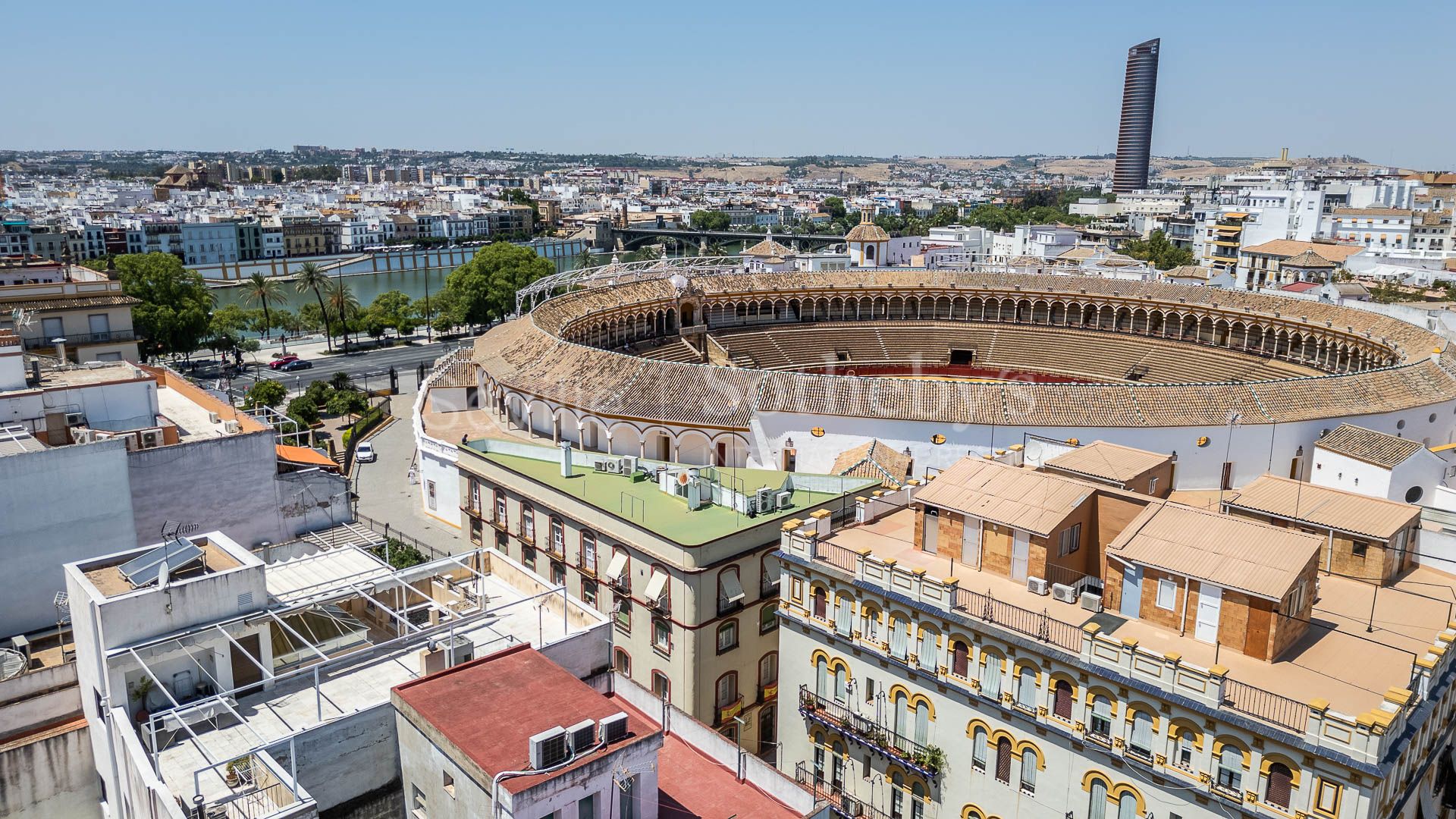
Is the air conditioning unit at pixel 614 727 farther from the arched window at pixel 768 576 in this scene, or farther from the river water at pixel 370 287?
the river water at pixel 370 287

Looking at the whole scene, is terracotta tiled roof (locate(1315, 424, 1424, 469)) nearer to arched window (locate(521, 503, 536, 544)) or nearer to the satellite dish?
arched window (locate(521, 503, 536, 544))


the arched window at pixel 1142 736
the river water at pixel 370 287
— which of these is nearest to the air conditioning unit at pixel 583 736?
the arched window at pixel 1142 736

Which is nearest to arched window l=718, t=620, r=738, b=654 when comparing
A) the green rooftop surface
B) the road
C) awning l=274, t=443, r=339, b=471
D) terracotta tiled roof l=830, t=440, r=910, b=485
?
the green rooftop surface

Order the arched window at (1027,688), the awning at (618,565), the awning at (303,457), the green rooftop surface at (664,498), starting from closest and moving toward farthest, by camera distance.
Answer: the arched window at (1027,688), the green rooftop surface at (664,498), the awning at (618,565), the awning at (303,457)

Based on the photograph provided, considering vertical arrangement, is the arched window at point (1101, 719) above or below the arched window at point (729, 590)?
above

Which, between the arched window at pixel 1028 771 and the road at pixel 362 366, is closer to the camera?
the arched window at pixel 1028 771

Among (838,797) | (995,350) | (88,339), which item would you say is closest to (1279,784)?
(838,797)

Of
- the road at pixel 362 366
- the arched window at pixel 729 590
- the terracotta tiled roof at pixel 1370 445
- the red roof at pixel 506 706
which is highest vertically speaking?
the red roof at pixel 506 706

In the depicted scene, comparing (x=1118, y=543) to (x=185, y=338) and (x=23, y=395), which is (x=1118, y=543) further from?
(x=185, y=338)
